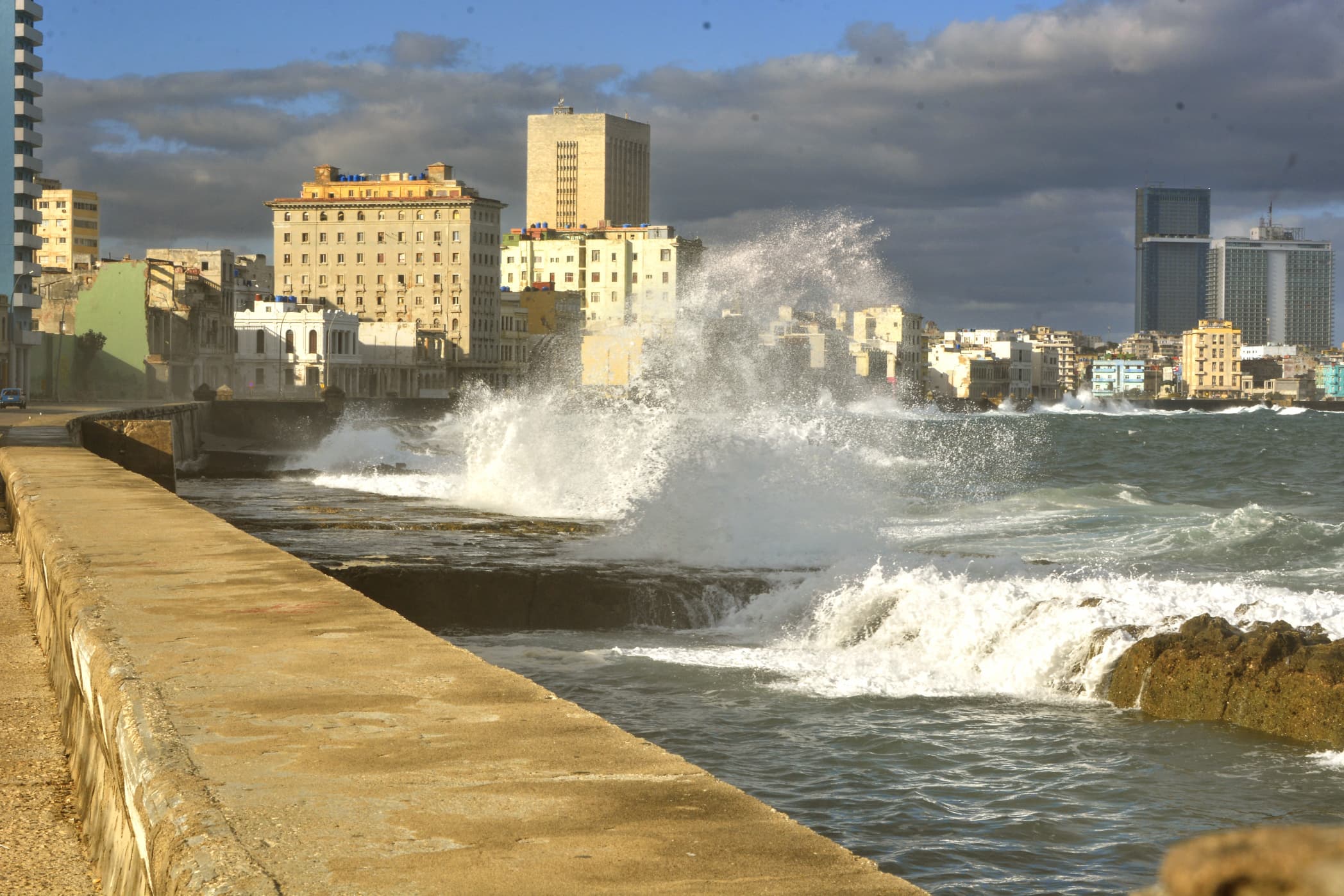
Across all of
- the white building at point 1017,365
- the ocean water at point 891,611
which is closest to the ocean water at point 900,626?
the ocean water at point 891,611

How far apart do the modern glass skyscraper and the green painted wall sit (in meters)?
1.86

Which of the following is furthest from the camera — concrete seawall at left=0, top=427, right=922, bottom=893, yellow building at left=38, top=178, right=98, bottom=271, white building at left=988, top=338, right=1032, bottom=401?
white building at left=988, top=338, right=1032, bottom=401

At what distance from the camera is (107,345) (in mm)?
76938

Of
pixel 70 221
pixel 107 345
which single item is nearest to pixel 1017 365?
pixel 70 221

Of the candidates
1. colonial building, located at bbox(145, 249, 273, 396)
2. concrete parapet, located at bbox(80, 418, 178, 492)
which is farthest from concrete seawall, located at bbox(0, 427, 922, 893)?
colonial building, located at bbox(145, 249, 273, 396)

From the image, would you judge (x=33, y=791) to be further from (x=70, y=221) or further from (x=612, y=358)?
(x=70, y=221)

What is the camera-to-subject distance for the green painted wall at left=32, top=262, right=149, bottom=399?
73062 mm

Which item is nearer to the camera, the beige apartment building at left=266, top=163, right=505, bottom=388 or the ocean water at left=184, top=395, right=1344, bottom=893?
the ocean water at left=184, top=395, right=1344, bottom=893

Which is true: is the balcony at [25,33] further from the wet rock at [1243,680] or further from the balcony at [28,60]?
the wet rock at [1243,680]

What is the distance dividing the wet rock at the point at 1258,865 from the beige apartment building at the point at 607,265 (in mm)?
131998

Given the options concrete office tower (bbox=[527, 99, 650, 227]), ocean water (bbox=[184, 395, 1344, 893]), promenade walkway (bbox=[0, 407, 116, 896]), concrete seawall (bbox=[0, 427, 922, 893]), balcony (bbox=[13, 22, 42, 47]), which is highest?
concrete office tower (bbox=[527, 99, 650, 227])

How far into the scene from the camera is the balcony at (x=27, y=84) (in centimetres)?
7438

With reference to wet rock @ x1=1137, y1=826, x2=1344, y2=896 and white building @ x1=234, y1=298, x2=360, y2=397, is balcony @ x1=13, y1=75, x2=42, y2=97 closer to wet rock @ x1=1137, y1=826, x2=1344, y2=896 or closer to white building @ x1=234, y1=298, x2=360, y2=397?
white building @ x1=234, y1=298, x2=360, y2=397

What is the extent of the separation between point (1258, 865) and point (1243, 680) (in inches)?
373
